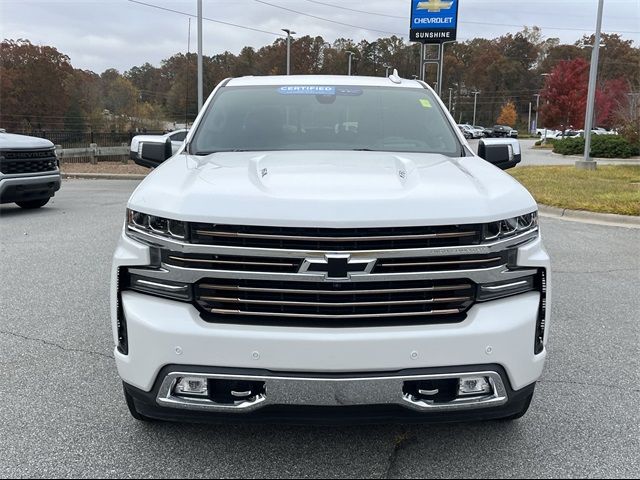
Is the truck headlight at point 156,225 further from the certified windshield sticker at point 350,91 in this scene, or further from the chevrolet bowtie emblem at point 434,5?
the chevrolet bowtie emblem at point 434,5

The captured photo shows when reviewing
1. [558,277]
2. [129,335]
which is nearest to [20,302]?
[129,335]

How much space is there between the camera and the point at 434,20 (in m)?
22.2

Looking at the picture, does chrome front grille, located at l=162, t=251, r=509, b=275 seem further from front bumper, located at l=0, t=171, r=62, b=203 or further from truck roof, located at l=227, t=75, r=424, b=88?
front bumper, located at l=0, t=171, r=62, b=203

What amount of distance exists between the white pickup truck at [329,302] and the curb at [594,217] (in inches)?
325

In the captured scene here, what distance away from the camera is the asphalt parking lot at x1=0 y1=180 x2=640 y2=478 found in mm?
2721

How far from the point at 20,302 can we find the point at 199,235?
3.58m

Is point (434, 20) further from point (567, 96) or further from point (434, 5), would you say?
point (567, 96)

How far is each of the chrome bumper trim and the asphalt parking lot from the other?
46cm

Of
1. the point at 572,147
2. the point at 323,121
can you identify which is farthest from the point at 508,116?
the point at 323,121

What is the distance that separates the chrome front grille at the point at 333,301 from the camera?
2.41m

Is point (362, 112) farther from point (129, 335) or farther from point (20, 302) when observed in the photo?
point (20, 302)

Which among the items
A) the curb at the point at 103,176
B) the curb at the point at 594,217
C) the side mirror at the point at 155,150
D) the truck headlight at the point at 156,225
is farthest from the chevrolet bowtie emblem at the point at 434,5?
the truck headlight at the point at 156,225

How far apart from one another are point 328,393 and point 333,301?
367 millimetres

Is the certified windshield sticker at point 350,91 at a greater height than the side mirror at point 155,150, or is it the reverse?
the certified windshield sticker at point 350,91
